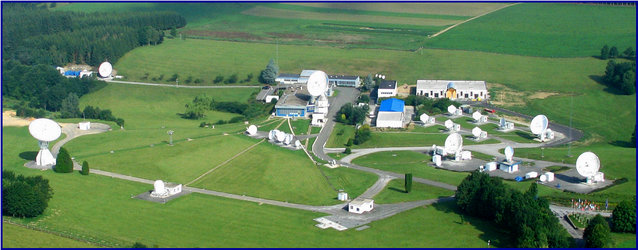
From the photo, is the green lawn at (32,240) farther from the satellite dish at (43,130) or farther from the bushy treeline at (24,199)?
the satellite dish at (43,130)

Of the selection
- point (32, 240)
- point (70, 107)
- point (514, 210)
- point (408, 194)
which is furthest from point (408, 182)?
point (70, 107)

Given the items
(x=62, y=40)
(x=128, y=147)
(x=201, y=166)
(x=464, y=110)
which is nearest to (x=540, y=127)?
(x=464, y=110)

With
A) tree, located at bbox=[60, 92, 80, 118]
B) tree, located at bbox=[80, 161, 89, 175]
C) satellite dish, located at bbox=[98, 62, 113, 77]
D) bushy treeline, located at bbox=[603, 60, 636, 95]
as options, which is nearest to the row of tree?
bushy treeline, located at bbox=[603, 60, 636, 95]

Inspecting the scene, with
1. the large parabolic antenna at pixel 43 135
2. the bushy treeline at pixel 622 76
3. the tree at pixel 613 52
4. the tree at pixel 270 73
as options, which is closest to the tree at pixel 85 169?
the large parabolic antenna at pixel 43 135

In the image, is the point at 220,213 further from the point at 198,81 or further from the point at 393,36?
the point at 393,36

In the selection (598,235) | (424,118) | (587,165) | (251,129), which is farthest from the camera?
(424,118)

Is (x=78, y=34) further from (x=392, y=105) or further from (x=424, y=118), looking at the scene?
(x=424, y=118)

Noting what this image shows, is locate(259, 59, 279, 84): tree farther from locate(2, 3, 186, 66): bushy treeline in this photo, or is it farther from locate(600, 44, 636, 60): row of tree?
locate(600, 44, 636, 60): row of tree
